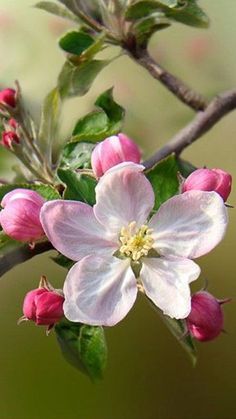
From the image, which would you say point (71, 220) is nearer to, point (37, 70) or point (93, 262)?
point (93, 262)

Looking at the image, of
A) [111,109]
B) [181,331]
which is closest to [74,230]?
[181,331]

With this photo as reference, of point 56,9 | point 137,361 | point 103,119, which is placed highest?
point 56,9

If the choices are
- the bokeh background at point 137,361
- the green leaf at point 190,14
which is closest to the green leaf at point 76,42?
the green leaf at point 190,14

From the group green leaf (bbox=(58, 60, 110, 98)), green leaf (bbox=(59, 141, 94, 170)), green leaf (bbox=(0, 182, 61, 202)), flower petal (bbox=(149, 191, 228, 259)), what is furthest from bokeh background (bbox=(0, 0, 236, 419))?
flower petal (bbox=(149, 191, 228, 259))

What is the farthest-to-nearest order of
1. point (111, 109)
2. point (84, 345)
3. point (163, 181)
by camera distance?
point (111, 109) < point (84, 345) < point (163, 181)

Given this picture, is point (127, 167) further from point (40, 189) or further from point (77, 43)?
point (77, 43)

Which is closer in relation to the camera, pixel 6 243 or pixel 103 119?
pixel 6 243

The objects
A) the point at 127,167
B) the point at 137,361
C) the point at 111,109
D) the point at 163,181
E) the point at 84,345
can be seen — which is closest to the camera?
the point at 127,167

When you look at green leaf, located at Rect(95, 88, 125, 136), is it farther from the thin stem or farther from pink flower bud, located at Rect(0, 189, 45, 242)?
pink flower bud, located at Rect(0, 189, 45, 242)
